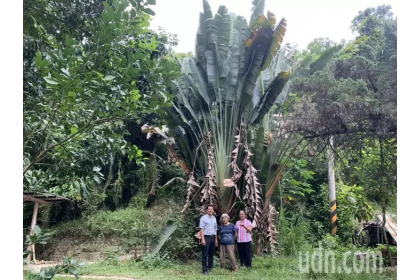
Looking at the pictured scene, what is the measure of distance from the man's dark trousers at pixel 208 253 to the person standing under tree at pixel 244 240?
17.4 inches

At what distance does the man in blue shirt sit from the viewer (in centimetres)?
524

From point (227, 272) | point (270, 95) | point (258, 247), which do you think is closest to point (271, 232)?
point (258, 247)

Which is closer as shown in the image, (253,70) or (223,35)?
(253,70)

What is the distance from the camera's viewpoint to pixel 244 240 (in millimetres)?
5410

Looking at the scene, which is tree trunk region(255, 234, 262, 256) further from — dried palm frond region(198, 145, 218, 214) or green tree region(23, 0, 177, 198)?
green tree region(23, 0, 177, 198)

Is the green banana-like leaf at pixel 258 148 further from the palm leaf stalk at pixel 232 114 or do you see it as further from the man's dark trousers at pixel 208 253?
the man's dark trousers at pixel 208 253

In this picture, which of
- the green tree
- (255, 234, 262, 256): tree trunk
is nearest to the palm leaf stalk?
(255, 234, 262, 256): tree trunk

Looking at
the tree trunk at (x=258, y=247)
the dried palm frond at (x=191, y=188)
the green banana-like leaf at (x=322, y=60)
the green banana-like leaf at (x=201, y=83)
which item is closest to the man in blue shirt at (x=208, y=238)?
the dried palm frond at (x=191, y=188)

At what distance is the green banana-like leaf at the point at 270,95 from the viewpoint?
5750mm

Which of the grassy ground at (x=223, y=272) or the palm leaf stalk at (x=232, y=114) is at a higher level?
the palm leaf stalk at (x=232, y=114)

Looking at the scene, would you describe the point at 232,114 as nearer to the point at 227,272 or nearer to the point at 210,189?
the point at 210,189

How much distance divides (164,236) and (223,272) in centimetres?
135
